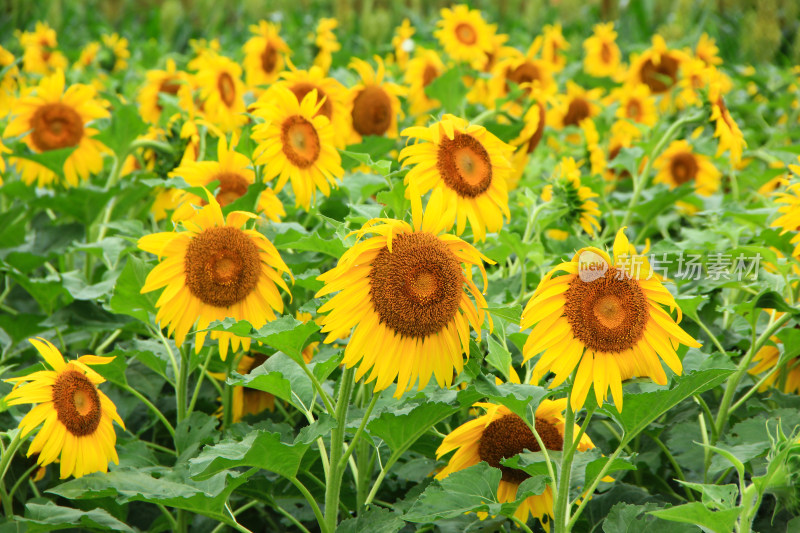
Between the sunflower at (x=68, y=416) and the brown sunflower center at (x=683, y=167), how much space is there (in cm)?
239

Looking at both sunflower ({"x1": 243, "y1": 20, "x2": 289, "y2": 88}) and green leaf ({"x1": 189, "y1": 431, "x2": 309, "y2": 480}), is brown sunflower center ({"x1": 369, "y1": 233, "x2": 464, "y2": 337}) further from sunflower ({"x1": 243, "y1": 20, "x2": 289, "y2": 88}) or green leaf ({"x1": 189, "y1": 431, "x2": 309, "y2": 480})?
sunflower ({"x1": 243, "y1": 20, "x2": 289, "y2": 88})

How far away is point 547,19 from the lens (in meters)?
9.74

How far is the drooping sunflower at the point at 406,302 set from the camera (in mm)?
1314

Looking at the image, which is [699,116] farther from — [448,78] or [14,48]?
[14,48]

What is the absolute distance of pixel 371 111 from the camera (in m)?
2.76

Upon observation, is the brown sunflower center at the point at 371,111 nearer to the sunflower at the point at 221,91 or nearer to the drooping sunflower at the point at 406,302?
the sunflower at the point at 221,91

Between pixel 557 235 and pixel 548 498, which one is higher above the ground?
pixel 557 235

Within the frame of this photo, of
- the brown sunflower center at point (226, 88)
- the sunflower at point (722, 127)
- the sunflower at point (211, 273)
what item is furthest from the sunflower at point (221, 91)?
the sunflower at point (722, 127)

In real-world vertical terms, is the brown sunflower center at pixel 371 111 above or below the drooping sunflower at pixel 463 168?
above

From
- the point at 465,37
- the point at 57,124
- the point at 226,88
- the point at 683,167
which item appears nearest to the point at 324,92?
the point at 226,88

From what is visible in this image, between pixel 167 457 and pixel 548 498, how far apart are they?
0.90 metres

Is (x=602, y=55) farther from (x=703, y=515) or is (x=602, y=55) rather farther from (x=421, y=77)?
(x=703, y=515)

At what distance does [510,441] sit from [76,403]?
81 centimetres

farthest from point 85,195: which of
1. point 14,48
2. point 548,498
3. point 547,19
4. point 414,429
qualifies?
point 547,19
